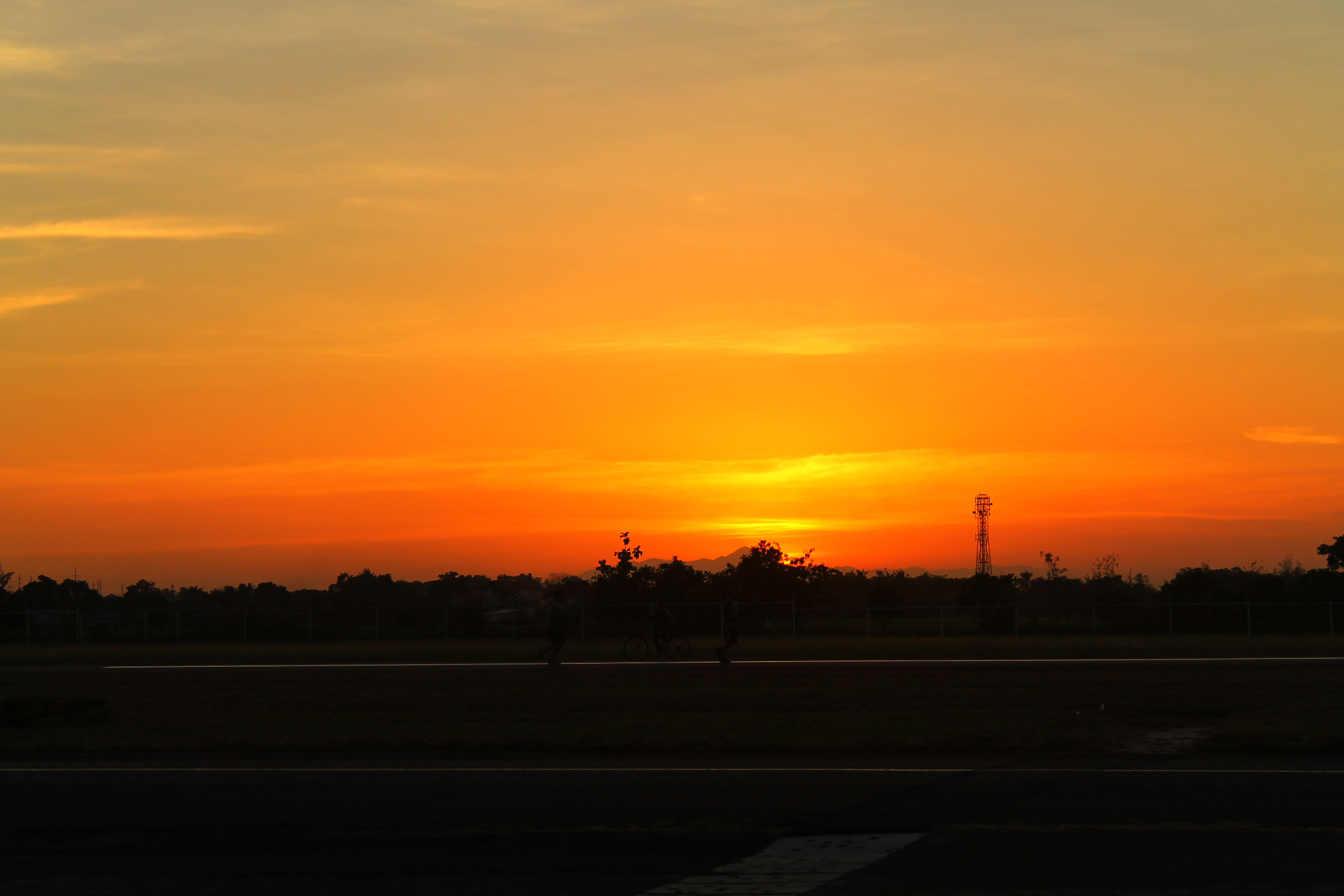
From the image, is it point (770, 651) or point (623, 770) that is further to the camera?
point (770, 651)

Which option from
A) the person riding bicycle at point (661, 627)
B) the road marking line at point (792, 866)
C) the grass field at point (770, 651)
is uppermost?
the person riding bicycle at point (661, 627)

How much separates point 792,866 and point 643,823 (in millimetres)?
1919

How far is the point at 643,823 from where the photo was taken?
9625 mm

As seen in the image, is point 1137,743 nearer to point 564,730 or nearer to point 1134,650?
point 564,730

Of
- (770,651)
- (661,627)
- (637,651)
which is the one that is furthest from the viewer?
(770,651)

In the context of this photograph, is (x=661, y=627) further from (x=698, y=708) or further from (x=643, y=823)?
(x=643, y=823)

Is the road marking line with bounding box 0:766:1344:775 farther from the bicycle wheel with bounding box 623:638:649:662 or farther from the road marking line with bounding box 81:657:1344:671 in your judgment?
the bicycle wheel with bounding box 623:638:649:662

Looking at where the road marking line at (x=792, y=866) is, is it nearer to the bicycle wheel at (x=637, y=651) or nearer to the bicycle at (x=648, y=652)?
the bicycle at (x=648, y=652)

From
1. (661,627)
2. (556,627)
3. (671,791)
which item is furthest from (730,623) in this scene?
(671,791)

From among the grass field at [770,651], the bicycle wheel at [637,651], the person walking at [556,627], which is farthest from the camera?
the grass field at [770,651]

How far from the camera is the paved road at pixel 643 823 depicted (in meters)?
7.75

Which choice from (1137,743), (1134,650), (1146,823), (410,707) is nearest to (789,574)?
(1134,650)

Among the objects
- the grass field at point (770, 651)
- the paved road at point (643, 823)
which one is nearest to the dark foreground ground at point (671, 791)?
the paved road at point (643, 823)

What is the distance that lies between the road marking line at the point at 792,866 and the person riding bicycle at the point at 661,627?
22785mm
